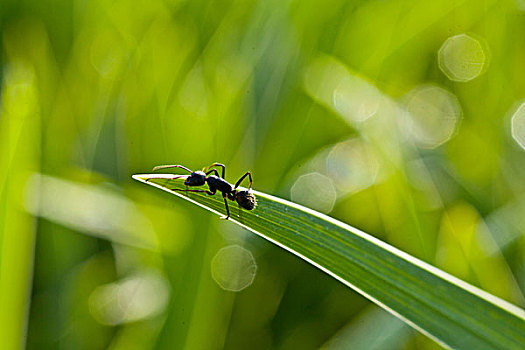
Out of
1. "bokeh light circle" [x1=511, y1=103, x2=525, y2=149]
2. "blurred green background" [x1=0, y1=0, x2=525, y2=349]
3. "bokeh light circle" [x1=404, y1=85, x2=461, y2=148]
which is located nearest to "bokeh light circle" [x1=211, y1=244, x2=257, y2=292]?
"blurred green background" [x1=0, y1=0, x2=525, y2=349]

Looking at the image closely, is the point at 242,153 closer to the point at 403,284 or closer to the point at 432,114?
the point at 432,114

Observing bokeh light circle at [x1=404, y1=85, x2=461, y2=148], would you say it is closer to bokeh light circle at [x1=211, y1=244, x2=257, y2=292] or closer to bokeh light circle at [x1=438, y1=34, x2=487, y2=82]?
bokeh light circle at [x1=438, y1=34, x2=487, y2=82]

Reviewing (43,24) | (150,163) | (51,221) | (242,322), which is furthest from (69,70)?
(242,322)

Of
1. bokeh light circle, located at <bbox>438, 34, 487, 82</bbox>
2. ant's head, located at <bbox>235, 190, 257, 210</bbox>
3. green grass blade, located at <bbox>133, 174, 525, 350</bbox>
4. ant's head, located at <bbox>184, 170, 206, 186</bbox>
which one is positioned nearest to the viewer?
green grass blade, located at <bbox>133, 174, 525, 350</bbox>

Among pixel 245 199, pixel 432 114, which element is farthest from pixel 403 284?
pixel 432 114

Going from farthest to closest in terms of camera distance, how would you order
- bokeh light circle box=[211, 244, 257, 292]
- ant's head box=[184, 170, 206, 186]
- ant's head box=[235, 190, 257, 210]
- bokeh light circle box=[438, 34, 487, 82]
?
1. bokeh light circle box=[438, 34, 487, 82]
2. bokeh light circle box=[211, 244, 257, 292]
3. ant's head box=[184, 170, 206, 186]
4. ant's head box=[235, 190, 257, 210]

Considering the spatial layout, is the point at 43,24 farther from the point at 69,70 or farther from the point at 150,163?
the point at 150,163
